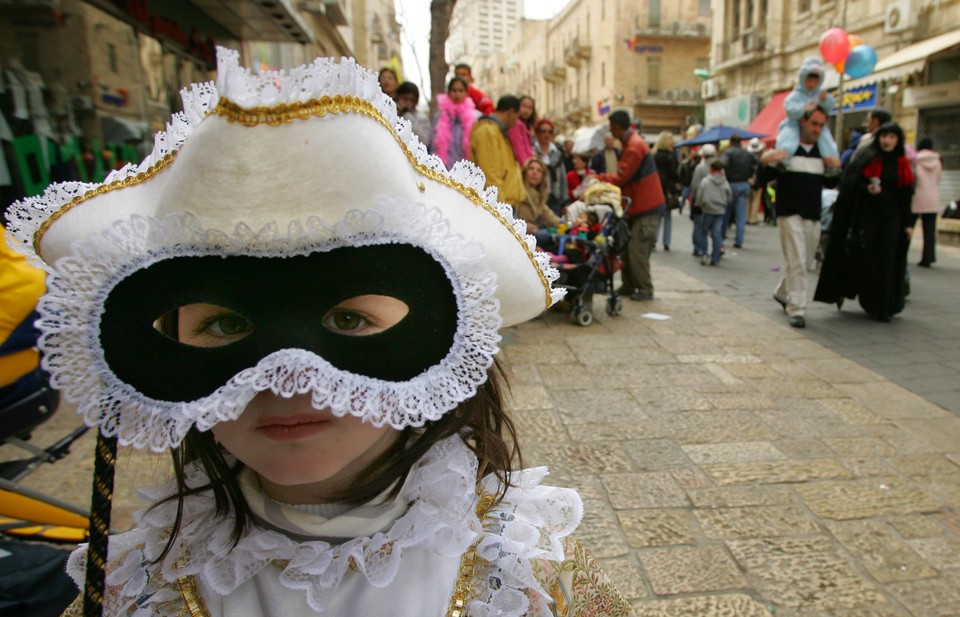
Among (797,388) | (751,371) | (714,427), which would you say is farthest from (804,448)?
(751,371)

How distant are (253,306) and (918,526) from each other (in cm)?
275

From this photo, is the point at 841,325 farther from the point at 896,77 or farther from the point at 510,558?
the point at 896,77

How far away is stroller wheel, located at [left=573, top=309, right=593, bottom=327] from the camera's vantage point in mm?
5723

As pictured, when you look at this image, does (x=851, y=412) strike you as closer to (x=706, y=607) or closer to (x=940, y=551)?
(x=940, y=551)

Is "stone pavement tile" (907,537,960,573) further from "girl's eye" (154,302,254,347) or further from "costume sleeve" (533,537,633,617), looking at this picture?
"girl's eye" (154,302,254,347)

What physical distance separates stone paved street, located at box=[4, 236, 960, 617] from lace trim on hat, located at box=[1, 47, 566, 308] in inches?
29.9

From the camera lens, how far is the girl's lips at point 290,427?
85 cm

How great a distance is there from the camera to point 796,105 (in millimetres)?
5316

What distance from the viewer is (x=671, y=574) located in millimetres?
2211

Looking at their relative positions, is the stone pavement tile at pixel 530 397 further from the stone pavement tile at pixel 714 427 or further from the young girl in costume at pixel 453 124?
the young girl in costume at pixel 453 124

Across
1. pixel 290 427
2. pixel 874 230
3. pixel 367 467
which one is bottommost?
pixel 874 230

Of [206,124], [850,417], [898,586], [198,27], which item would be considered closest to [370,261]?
[206,124]

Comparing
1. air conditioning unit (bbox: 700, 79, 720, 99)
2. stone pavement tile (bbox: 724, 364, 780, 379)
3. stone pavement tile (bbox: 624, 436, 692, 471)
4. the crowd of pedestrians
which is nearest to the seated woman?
the crowd of pedestrians

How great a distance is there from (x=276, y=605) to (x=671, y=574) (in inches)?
65.2
